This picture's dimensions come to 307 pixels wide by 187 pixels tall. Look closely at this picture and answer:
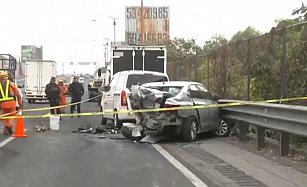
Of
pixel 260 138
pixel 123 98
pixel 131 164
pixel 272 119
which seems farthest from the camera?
pixel 123 98

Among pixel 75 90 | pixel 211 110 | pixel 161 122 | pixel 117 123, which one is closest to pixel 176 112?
pixel 161 122

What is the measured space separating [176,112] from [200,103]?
1167mm

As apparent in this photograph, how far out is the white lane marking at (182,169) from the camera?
8430mm

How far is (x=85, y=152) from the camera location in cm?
1182

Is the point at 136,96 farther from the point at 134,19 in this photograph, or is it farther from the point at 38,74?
the point at 134,19

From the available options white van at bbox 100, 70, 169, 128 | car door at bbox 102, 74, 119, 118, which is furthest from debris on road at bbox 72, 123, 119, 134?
car door at bbox 102, 74, 119, 118

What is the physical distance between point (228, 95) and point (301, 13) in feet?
17.3

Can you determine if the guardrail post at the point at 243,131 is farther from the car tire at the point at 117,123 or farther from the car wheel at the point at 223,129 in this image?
the car tire at the point at 117,123

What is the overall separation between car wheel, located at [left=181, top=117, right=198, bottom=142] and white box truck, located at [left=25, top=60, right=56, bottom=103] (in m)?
25.9

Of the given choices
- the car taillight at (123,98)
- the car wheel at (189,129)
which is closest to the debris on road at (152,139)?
the car wheel at (189,129)

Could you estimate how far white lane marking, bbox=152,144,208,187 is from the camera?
843cm

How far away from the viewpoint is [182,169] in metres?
9.66

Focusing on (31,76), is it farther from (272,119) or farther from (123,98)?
(272,119)

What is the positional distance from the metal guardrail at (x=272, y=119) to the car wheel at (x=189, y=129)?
1095 mm
